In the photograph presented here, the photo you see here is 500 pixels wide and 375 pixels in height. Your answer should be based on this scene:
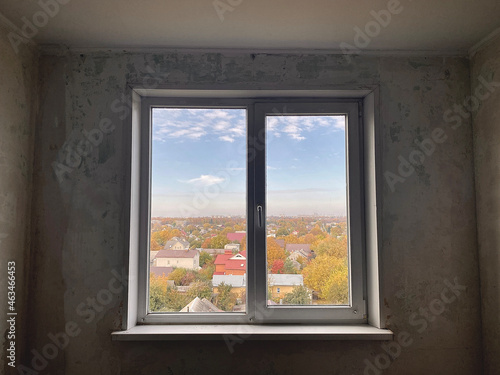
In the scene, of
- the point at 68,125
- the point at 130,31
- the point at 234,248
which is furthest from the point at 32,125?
the point at 234,248

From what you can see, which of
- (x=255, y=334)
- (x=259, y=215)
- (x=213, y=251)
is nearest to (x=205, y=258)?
(x=213, y=251)

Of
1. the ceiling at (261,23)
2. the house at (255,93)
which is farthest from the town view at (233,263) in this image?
the ceiling at (261,23)

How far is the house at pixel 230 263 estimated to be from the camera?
204 cm

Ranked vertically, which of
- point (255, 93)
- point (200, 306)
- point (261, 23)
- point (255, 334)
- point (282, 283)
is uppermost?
point (261, 23)

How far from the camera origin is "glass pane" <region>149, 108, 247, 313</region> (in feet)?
6.64

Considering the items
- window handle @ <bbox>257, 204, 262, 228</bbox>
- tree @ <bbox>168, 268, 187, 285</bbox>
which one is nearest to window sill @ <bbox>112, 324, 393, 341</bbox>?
tree @ <bbox>168, 268, 187, 285</bbox>

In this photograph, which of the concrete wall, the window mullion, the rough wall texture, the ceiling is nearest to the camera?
the ceiling

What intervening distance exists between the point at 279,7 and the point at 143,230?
4.75ft

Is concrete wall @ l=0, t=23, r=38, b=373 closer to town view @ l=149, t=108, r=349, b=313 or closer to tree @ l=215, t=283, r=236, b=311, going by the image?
town view @ l=149, t=108, r=349, b=313

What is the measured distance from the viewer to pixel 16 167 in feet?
5.80

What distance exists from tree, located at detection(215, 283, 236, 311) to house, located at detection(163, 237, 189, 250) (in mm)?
326

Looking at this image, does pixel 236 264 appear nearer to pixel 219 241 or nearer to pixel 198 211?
pixel 219 241

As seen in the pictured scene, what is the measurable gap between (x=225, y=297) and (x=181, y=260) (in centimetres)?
35

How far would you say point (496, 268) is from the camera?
1.77m
